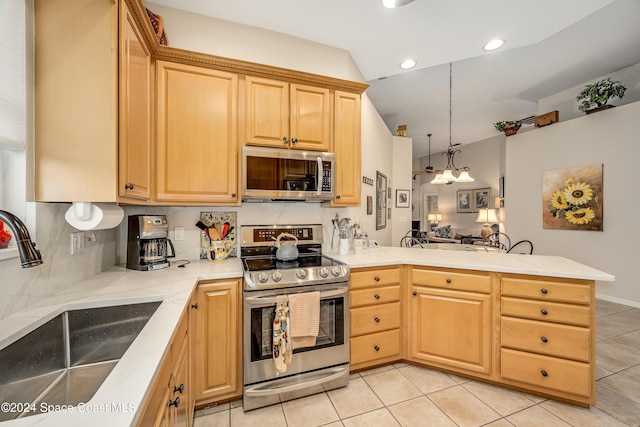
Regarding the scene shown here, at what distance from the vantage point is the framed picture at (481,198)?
7.34 metres

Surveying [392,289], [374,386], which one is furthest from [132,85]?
[374,386]

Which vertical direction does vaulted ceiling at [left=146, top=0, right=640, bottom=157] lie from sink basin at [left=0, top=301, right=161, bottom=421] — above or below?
above

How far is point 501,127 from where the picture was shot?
491 centimetres

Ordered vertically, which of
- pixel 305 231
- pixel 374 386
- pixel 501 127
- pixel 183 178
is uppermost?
pixel 501 127

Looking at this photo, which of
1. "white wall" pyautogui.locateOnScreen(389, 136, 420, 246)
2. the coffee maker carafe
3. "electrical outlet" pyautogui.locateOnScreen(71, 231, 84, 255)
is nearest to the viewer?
"electrical outlet" pyautogui.locateOnScreen(71, 231, 84, 255)

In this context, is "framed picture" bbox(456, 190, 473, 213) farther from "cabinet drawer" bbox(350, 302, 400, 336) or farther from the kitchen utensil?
the kitchen utensil

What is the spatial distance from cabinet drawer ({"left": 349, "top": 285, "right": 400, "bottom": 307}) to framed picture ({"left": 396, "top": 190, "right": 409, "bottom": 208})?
10.7 feet

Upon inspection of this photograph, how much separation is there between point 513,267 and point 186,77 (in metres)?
2.69

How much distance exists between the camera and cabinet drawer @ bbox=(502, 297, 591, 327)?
172cm

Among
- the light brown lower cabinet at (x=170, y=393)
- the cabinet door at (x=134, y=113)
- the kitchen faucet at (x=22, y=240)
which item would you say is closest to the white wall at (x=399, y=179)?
the cabinet door at (x=134, y=113)

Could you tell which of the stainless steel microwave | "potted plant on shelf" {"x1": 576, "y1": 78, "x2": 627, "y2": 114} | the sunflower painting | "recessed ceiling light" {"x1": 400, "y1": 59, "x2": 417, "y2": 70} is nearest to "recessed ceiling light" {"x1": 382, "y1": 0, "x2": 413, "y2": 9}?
"recessed ceiling light" {"x1": 400, "y1": 59, "x2": 417, "y2": 70}

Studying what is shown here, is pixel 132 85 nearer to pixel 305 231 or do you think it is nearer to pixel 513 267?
pixel 305 231

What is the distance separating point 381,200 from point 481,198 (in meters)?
4.99

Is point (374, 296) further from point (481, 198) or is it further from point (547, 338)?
point (481, 198)
